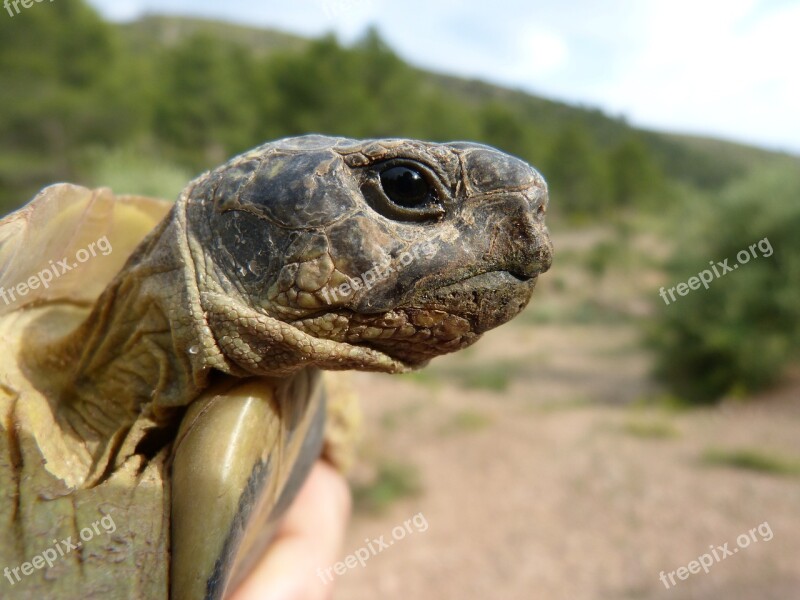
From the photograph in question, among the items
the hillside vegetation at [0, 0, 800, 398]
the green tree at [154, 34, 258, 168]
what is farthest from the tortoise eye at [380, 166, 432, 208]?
the green tree at [154, 34, 258, 168]

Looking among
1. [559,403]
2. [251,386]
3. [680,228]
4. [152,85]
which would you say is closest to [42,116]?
[152,85]

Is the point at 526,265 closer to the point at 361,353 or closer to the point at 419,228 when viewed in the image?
the point at 419,228

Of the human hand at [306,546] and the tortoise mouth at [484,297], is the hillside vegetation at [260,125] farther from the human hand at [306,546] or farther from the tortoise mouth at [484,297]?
the tortoise mouth at [484,297]

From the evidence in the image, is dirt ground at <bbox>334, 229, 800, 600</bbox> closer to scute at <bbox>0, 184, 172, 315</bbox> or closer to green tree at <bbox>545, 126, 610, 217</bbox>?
scute at <bbox>0, 184, 172, 315</bbox>
